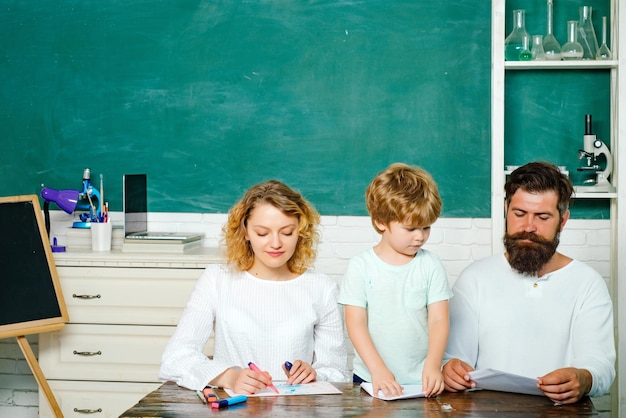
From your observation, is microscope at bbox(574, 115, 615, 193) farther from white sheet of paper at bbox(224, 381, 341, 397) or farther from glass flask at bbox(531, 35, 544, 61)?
white sheet of paper at bbox(224, 381, 341, 397)

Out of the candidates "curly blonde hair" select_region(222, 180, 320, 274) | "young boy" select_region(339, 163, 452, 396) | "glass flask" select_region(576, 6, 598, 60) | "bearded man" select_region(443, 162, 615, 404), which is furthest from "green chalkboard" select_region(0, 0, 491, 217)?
"young boy" select_region(339, 163, 452, 396)

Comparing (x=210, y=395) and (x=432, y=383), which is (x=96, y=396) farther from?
(x=432, y=383)

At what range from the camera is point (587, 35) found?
364 centimetres

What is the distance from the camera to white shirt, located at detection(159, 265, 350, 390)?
2.43 m

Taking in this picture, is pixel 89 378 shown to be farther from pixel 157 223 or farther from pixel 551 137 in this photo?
pixel 551 137

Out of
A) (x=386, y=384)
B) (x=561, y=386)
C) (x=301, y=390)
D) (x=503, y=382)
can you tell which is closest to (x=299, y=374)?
(x=301, y=390)

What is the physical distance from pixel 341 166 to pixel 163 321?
1.06 m

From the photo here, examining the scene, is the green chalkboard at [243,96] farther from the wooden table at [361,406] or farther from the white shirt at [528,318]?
the wooden table at [361,406]

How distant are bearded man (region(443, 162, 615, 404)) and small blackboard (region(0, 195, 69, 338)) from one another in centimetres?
173

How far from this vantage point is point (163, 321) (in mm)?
3553

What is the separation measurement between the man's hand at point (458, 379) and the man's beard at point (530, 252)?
0.52 metres

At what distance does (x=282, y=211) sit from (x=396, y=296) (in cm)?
42

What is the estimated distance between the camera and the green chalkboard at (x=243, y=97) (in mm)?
3822

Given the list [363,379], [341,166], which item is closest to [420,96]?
[341,166]
